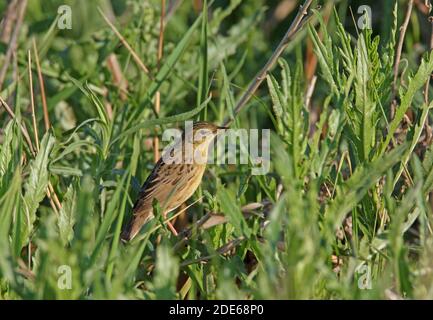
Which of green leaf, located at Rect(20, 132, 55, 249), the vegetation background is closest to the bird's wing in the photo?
the vegetation background

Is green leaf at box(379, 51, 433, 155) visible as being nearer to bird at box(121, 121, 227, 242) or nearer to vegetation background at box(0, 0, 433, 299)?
vegetation background at box(0, 0, 433, 299)

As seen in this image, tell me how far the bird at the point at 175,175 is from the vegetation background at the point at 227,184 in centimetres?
10

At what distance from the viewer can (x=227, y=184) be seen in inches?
216

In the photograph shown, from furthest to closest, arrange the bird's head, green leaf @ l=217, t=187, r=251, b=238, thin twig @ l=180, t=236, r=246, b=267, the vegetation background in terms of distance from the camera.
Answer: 1. the bird's head
2. thin twig @ l=180, t=236, r=246, b=267
3. green leaf @ l=217, t=187, r=251, b=238
4. the vegetation background

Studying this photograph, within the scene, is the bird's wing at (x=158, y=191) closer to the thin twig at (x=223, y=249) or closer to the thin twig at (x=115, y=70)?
the thin twig at (x=223, y=249)

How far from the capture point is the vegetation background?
10.7 ft

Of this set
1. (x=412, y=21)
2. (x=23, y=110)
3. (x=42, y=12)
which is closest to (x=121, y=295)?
(x=23, y=110)

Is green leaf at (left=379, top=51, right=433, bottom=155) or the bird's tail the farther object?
the bird's tail

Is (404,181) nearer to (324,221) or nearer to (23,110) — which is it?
(324,221)

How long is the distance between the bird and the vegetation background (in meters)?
0.10

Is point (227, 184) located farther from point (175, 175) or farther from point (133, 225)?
point (133, 225)

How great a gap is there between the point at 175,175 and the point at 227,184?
1.30 feet

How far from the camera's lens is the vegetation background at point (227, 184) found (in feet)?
10.7

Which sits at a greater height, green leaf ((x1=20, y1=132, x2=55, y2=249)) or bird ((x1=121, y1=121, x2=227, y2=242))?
bird ((x1=121, y1=121, x2=227, y2=242))
